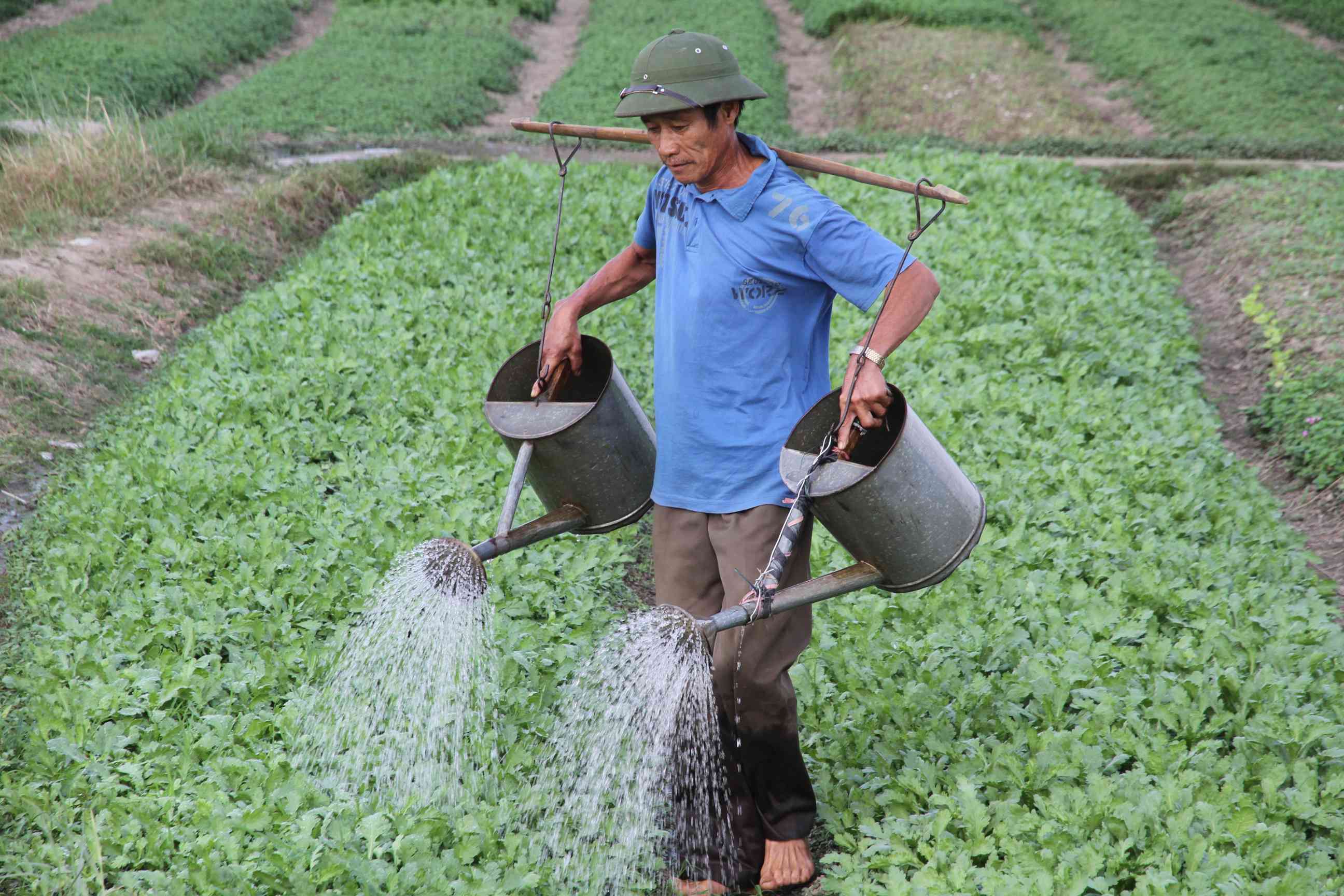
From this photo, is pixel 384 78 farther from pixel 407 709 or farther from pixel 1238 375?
pixel 407 709

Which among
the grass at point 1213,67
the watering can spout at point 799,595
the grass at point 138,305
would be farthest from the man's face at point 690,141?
the grass at point 1213,67

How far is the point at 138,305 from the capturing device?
23.7ft

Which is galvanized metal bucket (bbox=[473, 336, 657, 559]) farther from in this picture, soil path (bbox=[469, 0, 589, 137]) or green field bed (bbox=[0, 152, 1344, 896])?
soil path (bbox=[469, 0, 589, 137])

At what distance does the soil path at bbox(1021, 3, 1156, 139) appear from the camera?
50.1 feet

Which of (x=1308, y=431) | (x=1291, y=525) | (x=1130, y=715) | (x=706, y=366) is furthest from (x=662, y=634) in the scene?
(x=1308, y=431)

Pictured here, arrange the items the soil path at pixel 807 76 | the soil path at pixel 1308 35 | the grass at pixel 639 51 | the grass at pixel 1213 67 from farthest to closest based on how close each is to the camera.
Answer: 1. the soil path at pixel 1308 35
2. the soil path at pixel 807 76
3. the grass at pixel 639 51
4. the grass at pixel 1213 67

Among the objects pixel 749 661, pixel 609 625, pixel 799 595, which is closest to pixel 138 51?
pixel 609 625

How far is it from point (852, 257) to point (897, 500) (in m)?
0.51

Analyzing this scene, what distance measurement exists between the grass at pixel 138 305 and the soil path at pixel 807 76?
24.6 feet

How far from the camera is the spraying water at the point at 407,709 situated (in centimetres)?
298

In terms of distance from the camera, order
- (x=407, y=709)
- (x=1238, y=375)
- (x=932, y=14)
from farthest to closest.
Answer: (x=932, y=14) → (x=1238, y=375) → (x=407, y=709)

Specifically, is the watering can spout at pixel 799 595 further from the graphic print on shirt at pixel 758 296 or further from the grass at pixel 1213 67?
the grass at pixel 1213 67

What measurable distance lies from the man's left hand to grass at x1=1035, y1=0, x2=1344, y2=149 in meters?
11.3

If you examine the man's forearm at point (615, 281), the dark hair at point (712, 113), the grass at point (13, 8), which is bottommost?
the grass at point (13, 8)
